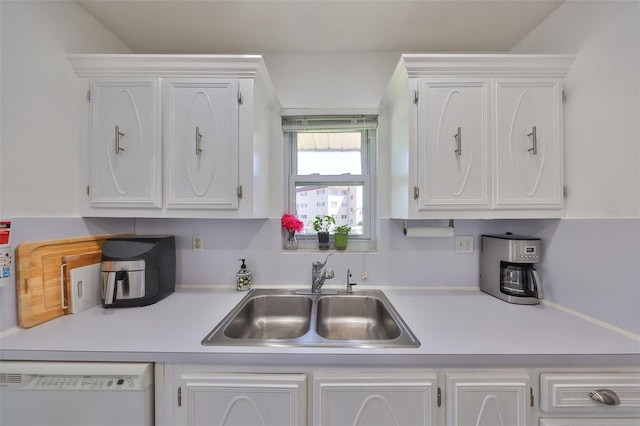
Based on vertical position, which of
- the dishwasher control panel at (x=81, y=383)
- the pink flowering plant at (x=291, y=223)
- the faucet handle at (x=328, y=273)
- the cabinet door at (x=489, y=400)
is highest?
the pink flowering plant at (x=291, y=223)

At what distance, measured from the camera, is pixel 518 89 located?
130cm

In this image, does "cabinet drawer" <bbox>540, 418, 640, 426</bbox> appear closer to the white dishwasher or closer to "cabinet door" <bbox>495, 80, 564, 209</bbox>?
"cabinet door" <bbox>495, 80, 564, 209</bbox>

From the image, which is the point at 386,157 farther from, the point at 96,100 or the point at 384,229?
the point at 96,100

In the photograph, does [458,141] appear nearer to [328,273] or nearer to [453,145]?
[453,145]

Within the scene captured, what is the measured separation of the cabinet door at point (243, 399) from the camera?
0.89 meters

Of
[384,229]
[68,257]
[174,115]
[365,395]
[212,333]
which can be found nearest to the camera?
[365,395]

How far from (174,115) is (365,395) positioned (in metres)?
1.57

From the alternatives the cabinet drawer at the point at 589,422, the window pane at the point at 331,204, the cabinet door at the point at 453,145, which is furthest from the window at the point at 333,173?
the cabinet drawer at the point at 589,422

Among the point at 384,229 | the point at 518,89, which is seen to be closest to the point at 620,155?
the point at 518,89

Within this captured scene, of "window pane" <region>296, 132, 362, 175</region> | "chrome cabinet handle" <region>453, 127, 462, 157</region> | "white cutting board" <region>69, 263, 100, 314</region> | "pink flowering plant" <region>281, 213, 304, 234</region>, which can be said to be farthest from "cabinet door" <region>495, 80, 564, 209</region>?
"white cutting board" <region>69, 263, 100, 314</region>

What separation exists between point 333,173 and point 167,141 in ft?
3.43

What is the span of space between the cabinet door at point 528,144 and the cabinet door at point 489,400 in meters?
0.82

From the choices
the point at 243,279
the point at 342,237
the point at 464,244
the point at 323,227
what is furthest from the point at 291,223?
the point at 464,244

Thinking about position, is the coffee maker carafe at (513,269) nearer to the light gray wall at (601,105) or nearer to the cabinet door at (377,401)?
the light gray wall at (601,105)
